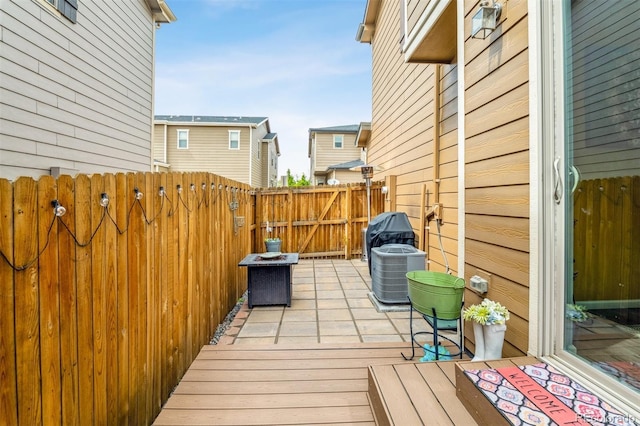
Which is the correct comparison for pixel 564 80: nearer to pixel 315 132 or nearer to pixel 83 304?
pixel 83 304

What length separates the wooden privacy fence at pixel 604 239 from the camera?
1.58 meters

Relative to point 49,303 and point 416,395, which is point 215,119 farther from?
point 416,395

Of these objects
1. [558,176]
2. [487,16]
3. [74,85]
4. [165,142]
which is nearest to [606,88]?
[558,176]

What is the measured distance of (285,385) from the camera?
2.31 metres

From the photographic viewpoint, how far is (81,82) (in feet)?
15.0

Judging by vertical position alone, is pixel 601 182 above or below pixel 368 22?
below

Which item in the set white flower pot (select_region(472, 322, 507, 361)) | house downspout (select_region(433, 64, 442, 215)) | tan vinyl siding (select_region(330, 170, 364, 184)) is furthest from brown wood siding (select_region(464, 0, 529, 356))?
tan vinyl siding (select_region(330, 170, 364, 184))

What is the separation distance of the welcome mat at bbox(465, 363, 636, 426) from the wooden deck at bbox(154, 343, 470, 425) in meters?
0.27

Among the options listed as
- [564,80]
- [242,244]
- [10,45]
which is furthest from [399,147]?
[10,45]

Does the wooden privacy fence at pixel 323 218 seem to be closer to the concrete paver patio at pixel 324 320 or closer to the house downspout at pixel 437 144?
the concrete paver patio at pixel 324 320

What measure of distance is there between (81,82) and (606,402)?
6.32 metres

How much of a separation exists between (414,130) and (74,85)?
5.11 meters

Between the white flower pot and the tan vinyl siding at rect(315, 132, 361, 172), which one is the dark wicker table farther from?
the tan vinyl siding at rect(315, 132, 361, 172)

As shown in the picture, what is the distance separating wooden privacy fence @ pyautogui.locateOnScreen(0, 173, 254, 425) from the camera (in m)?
1.09
